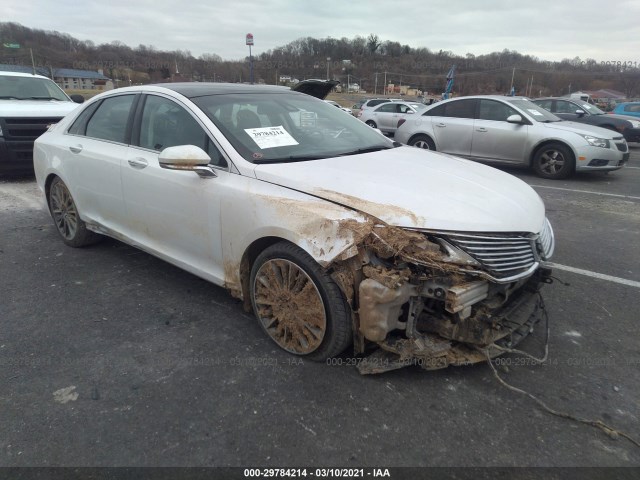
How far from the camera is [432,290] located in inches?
90.3

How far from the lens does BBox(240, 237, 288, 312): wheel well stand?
2762 mm

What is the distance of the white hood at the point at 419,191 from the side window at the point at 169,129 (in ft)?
1.73

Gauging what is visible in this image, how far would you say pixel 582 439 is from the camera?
7.06 feet

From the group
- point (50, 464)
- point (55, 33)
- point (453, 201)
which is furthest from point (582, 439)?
point (55, 33)

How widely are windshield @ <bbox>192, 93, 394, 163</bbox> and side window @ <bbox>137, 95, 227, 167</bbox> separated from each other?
0.13 metres

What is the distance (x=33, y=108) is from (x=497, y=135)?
28.6 feet

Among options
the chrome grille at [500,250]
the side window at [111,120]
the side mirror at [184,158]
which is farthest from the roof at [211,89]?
the chrome grille at [500,250]

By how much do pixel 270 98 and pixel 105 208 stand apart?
178 cm

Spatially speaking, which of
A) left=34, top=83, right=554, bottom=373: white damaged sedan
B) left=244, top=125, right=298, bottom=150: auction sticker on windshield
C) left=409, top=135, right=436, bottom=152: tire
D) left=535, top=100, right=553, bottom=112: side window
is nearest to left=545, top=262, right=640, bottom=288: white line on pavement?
left=34, top=83, right=554, bottom=373: white damaged sedan

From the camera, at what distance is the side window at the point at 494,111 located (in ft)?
29.6

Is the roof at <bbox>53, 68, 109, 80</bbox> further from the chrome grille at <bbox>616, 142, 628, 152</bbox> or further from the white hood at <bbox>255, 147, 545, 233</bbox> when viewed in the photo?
the white hood at <bbox>255, 147, 545, 233</bbox>

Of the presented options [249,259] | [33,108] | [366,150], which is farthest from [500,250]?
[33,108]

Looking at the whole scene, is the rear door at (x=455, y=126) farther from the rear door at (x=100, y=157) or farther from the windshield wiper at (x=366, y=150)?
the rear door at (x=100, y=157)

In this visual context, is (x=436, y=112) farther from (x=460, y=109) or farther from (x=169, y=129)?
(x=169, y=129)
